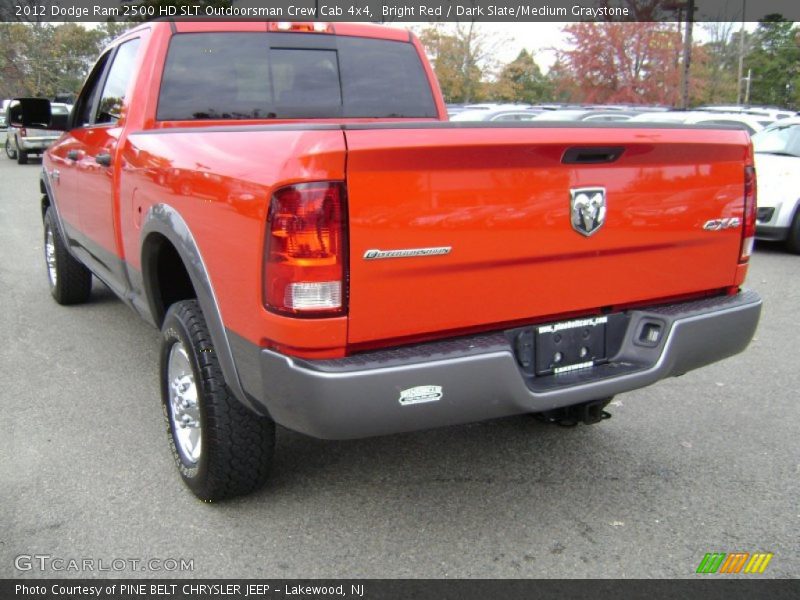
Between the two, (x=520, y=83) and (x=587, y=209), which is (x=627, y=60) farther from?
(x=587, y=209)

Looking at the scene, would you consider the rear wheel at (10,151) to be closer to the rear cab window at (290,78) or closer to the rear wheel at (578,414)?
the rear cab window at (290,78)

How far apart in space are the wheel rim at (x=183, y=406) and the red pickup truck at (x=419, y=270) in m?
0.01

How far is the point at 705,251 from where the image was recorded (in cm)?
307

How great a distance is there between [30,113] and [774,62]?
56243 mm

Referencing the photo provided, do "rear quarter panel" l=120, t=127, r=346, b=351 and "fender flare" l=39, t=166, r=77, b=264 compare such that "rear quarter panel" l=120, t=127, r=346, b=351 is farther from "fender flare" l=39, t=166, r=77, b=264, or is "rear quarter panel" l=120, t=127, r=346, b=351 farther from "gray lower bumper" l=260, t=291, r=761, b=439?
"fender flare" l=39, t=166, r=77, b=264

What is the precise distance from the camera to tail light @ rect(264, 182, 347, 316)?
2273 millimetres

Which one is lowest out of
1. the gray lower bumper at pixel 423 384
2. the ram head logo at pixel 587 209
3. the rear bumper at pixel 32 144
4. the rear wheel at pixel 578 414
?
the rear wheel at pixel 578 414

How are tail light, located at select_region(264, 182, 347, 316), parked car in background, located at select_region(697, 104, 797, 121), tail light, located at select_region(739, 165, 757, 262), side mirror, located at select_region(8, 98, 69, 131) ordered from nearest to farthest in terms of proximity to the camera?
1. tail light, located at select_region(264, 182, 347, 316)
2. tail light, located at select_region(739, 165, 757, 262)
3. side mirror, located at select_region(8, 98, 69, 131)
4. parked car in background, located at select_region(697, 104, 797, 121)

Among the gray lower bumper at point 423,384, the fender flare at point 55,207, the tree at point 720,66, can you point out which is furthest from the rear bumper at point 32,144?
the tree at point 720,66

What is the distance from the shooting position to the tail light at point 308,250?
2273 mm

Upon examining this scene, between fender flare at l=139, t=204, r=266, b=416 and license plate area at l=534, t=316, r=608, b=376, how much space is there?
1.03 meters

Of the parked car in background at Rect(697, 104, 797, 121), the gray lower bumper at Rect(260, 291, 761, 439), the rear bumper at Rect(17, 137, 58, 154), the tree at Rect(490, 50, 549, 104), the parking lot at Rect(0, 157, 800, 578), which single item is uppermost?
the tree at Rect(490, 50, 549, 104)

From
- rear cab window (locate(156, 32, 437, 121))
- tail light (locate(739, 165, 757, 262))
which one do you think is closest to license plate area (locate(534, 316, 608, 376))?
tail light (locate(739, 165, 757, 262))
